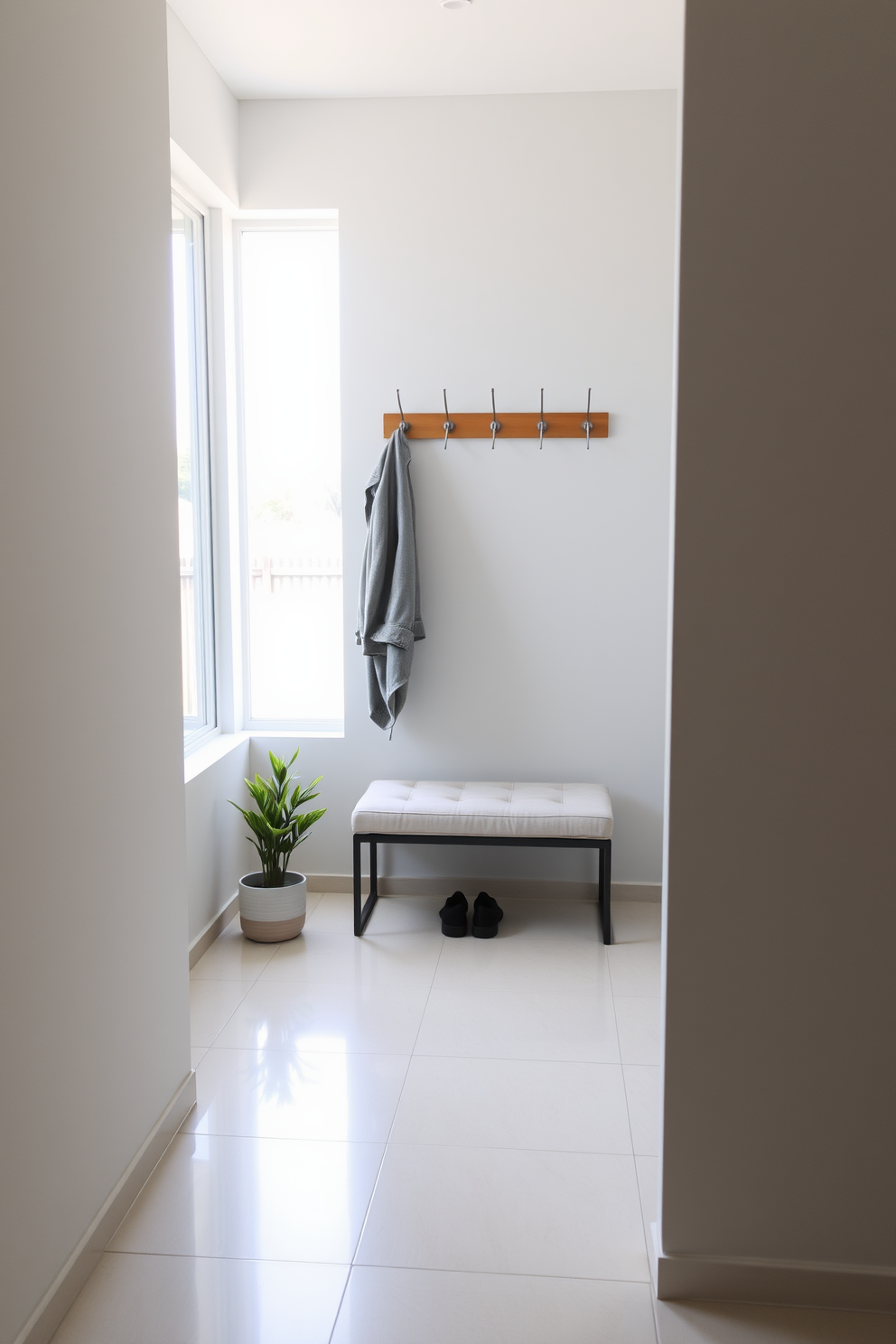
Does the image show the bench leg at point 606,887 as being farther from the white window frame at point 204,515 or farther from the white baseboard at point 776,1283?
the white baseboard at point 776,1283

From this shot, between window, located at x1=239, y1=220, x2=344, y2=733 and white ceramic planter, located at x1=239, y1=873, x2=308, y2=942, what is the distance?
0.80 metres

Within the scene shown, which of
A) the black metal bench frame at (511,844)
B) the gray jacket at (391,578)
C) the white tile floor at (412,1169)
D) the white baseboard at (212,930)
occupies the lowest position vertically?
the white tile floor at (412,1169)

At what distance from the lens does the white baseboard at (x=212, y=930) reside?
11.0 ft

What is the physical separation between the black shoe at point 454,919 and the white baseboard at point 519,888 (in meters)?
0.33

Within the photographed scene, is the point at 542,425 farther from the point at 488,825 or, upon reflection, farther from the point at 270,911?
the point at 270,911

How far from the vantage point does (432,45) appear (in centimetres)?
329

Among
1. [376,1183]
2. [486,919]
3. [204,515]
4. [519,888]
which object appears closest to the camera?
[376,1183]

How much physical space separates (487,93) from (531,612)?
182cm

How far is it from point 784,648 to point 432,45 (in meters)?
2.56

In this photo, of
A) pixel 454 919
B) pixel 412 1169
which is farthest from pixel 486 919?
pixel 412 1169

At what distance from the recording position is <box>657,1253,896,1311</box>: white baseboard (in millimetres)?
1804

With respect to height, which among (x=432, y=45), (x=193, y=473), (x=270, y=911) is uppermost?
(x=432, y=45)

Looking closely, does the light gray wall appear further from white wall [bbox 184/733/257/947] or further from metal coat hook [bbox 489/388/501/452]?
metal coat hook [bbox 489/388/501/452]

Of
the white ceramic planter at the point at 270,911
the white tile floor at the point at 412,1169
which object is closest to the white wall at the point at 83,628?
the white tile floor at the point at 412,1169
